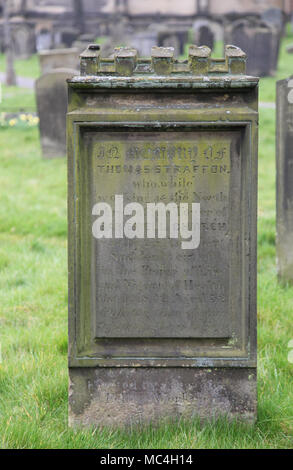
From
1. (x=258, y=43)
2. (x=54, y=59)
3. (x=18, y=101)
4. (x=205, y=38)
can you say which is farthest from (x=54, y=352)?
(x=205, y=38)

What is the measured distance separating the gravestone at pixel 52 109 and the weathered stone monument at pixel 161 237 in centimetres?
804

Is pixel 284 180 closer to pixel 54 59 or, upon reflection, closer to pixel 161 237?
pixel 161 237

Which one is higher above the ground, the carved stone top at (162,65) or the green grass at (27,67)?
the carved stone top at (162,65)

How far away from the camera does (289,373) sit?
142 inches

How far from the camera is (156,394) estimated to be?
3.02m

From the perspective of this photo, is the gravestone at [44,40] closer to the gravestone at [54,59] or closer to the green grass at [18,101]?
the green grass at [18,101]

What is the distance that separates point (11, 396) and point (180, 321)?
101cm

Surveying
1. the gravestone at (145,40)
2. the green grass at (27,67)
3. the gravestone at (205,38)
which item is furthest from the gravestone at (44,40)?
the gravestone at (205,38)

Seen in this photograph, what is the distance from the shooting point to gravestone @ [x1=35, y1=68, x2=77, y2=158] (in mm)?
10648

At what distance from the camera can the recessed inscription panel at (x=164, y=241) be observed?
9.39 ft

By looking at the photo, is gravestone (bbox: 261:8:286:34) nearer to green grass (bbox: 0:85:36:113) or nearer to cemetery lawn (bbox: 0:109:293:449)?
green grass (bbox: 0:85:36:113)
